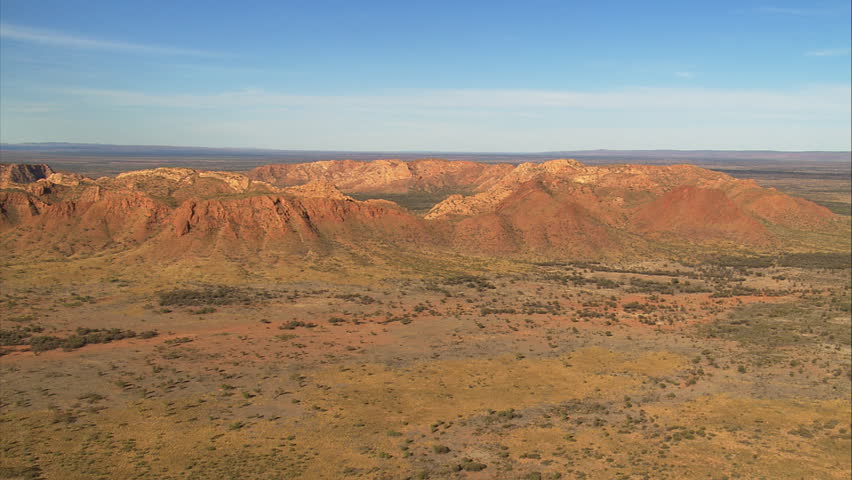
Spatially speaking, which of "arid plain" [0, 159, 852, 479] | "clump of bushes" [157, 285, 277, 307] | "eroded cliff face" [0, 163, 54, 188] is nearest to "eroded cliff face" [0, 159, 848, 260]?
"arid plain" [0, 159, 852, 479]

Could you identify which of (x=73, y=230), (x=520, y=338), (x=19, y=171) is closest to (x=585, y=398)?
(x=520, y=338)

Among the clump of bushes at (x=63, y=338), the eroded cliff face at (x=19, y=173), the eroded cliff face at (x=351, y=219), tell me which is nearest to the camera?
the clump of bushes at (x=63, y=338)

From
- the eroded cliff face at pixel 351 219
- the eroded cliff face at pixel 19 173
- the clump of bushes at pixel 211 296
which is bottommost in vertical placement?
the clump of bushes at pixel 211 296

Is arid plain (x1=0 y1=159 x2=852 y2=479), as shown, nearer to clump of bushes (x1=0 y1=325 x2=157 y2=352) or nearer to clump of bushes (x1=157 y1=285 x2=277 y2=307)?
clump of bushes (x1=0 y1=325 x2=157 y2=352)

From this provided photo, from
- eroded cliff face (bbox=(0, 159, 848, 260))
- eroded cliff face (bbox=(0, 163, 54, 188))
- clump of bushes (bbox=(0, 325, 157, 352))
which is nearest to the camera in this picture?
clump of bushes (bbox=(0, 325, 157, 352))

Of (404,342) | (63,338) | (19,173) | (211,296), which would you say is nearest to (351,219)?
(211,296)

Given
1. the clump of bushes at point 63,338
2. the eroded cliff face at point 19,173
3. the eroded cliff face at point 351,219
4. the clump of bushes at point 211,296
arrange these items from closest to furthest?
the clump of bushes at point 63,338 < the clump of bushes at point 211,296 < the eroded cliff face at point 351,219 < the eroded cliff face at point 19,173

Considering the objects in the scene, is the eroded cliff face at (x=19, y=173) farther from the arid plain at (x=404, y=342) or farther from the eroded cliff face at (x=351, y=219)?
the arid plain at (x=404, y=342)

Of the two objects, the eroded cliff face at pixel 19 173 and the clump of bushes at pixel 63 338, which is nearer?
the clump of bushes at pixel 63 338

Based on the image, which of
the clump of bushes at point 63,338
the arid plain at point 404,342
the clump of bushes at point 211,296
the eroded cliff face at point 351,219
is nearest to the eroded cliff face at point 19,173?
the eroded cliff face at point 351,219
